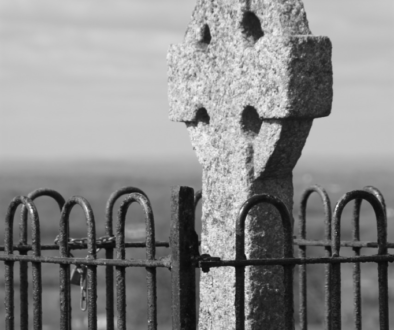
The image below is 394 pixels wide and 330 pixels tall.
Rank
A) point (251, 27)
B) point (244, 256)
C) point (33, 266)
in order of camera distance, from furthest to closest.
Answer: point (251, 27)
point (33, 266)
point (244, 256)

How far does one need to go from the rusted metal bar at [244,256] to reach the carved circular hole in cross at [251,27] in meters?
1.52

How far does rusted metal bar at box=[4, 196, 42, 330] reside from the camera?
16.7 feet

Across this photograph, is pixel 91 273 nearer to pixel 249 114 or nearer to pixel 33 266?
pixel 33 266

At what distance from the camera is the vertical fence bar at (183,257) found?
4441 mm

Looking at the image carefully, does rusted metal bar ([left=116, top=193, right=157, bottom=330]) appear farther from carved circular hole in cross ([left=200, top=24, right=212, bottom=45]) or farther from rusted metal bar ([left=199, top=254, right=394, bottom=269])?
carved circular hole in cross ([left=200, top=24, right=212, bottom=45])

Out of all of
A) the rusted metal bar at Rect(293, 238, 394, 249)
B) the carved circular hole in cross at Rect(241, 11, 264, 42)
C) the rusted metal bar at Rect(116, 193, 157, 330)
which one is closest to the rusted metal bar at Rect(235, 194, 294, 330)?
the rusted metal bar at Rect(116, 193, 157, 330)

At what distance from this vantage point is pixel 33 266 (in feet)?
16.7

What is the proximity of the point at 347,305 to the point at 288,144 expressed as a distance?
46.5ft

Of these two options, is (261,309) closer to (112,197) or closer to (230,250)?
(230,250)

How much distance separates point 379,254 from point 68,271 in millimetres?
1678

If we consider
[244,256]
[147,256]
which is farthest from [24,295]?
[244,256]

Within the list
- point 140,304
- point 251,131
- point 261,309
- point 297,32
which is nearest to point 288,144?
point 251,131

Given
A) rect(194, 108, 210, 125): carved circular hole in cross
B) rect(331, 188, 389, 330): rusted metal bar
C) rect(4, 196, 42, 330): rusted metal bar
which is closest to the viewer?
rect(331, 188, 389, 330): rusted metal bar

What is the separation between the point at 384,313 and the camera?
16.1 ft
